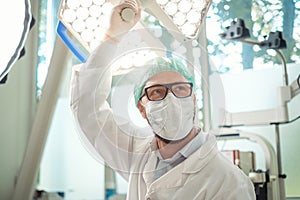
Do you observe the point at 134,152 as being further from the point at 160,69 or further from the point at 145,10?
the point at 145,10

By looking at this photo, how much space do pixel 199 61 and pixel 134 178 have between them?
0.42 meters

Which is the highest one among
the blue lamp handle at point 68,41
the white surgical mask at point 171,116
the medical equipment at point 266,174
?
the blue lamp handle at point 68,41

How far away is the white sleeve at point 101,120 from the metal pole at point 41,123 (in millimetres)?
579

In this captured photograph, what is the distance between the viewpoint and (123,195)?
2.25 metres

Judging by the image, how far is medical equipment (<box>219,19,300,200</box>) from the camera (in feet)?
5.62

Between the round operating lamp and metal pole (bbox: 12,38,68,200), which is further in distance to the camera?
metal pole (bbox: 12,38,68,200)

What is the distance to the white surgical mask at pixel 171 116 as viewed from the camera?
103 cm

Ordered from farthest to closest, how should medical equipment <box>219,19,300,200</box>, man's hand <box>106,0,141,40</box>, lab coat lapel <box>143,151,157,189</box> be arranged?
medical equipment <box>219,19,300,200</box>, lab coat lapel <box>143,151,157,189</box>, man's hand <box>106,0,141,40</box>

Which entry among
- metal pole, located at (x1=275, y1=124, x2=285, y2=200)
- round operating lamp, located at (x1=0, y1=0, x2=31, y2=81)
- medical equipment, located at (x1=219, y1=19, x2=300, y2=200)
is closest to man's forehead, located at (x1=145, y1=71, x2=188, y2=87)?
round operating lamp, located at (x1=0, y1=0, x2=31, y2=81)

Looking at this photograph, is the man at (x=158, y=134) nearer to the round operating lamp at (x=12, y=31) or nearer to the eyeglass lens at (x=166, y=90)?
the eyeglass lens at (x=166, y=90)

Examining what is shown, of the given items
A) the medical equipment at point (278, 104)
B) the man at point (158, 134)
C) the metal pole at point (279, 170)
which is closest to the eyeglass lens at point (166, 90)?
the man at point (158, 134)

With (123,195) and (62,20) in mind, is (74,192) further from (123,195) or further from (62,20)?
(62,20)

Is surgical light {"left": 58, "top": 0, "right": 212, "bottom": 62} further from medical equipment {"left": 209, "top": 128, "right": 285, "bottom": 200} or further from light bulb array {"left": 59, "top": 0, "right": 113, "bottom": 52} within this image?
medical equipment {"left": 209, "top": 128, "right": 285, "bottom": 200}

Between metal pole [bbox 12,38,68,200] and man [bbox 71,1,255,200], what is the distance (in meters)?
0.60
